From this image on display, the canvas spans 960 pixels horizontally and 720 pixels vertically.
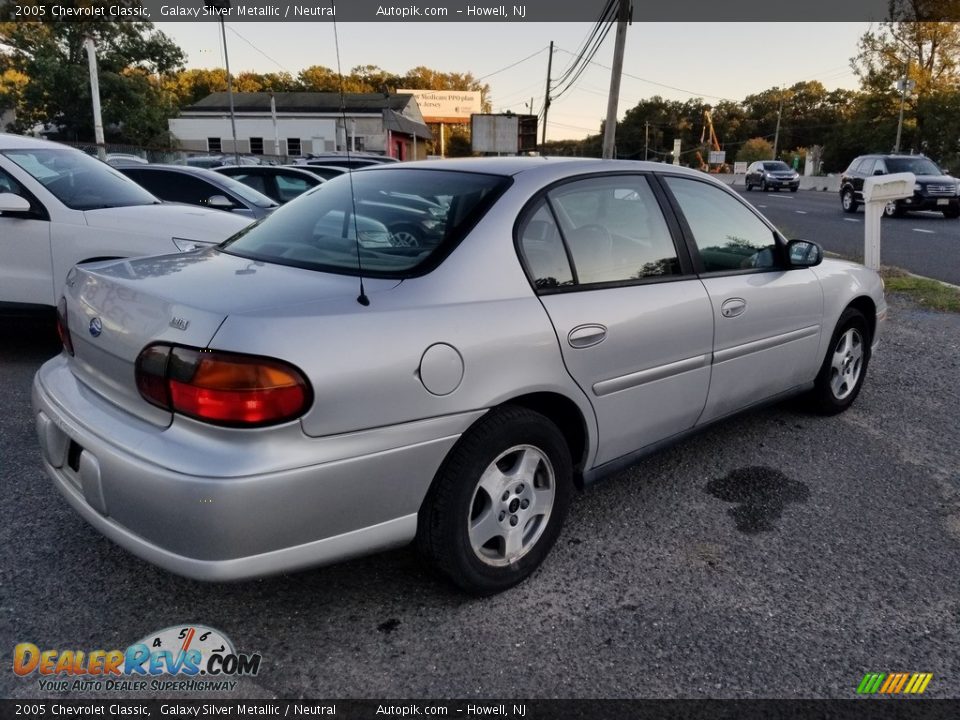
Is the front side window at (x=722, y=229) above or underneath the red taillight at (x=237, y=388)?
above

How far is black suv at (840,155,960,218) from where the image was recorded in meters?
18.5

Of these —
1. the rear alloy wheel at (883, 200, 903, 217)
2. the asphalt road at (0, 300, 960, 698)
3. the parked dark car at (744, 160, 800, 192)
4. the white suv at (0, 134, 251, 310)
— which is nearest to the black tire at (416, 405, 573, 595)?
the asphalt road at (0, 300, 960, 698)

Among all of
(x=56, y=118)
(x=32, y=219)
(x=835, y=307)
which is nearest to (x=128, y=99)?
(x=56, y=118)

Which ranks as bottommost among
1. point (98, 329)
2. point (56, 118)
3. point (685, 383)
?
point (685, 383)

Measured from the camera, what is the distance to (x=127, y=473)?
7.23 ft

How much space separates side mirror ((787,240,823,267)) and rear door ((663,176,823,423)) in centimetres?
5

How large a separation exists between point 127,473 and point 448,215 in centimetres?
141

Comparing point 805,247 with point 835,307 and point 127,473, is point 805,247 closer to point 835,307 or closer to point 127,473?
point 835,307

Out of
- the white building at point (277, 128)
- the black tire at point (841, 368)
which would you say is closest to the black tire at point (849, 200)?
the black tire at point (841, 368)

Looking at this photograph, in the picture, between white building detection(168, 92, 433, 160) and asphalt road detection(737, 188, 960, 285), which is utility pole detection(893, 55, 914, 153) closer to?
asphalt road detection(737, 188, 960, 285)

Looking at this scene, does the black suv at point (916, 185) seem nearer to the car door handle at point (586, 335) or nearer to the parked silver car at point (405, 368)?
the parked silver car at point (405, 368)

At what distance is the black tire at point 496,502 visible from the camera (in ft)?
8.07

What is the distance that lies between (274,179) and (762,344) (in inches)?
326

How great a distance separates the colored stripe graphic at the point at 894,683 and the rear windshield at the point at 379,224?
6.30ft
